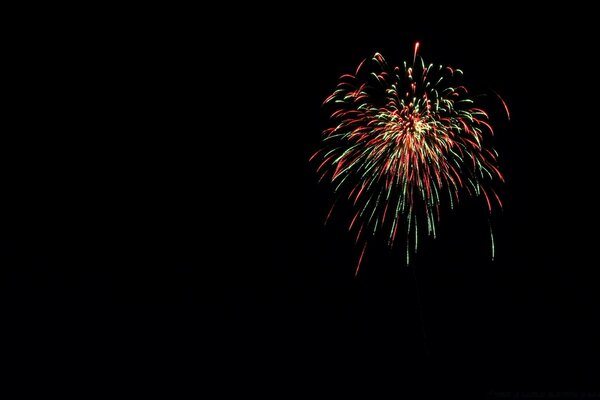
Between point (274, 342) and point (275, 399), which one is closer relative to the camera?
point (275, 399)

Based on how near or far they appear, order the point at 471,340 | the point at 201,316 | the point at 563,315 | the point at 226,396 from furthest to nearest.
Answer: the point at 201,316 < the point at 563,315 < the point at 471,340 < the point at 226,396

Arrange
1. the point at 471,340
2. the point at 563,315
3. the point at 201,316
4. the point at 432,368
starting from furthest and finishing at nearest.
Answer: the point at 201,316, the point at 563,315, the point at 471,340, the point at 432,368

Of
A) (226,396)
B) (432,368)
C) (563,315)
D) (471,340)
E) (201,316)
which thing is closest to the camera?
(432,368)

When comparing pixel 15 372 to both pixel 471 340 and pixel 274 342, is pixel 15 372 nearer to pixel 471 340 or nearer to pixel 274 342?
pixel 274 342

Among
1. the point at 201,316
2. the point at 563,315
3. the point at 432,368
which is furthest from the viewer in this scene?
the point at 201,316

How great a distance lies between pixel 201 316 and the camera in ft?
103

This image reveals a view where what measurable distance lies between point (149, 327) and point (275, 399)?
892 centimetres

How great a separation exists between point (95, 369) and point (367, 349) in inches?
479

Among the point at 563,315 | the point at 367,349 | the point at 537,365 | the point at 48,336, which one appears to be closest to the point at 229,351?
the point at 367,349

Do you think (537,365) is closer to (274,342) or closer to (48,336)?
(274,342)

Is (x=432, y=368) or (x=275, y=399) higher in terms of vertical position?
(x=432, y=368)

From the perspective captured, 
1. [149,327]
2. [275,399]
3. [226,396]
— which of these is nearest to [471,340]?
[275,399]

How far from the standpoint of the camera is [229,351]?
94.5 feet

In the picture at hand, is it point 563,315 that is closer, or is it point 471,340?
point 471,340
